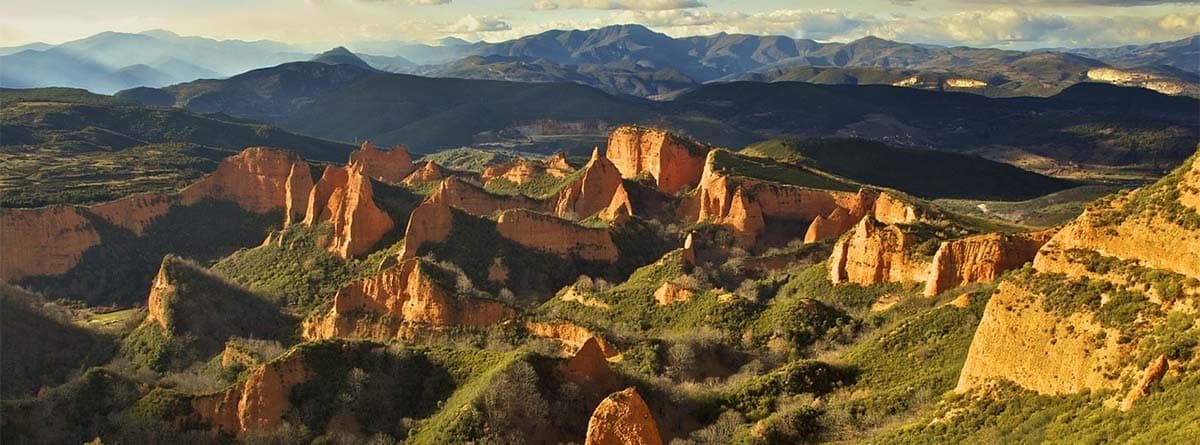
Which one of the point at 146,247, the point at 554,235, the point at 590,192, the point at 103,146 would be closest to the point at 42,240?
the point at 146,247

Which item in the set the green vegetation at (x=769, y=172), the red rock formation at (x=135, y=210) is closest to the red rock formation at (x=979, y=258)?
the green vegetation at (x=769, y=172)

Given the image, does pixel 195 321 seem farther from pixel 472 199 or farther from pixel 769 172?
pixel 769 172

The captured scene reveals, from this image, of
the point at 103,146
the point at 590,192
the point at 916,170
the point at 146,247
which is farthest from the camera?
the point at 916,170

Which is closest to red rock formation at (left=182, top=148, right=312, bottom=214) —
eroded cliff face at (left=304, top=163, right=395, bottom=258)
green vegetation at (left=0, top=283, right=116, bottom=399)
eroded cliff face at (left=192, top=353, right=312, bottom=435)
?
eroded cliff face at (left=304, top=163, right=395, bottom=258)

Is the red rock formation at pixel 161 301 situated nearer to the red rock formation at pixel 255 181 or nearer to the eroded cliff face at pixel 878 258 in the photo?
the red rock formation at pixel 255 181

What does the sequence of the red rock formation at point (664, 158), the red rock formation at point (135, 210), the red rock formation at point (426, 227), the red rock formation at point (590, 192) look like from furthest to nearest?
the red rock formation at point (664, 158) < the red rock formation at point (590, 192) < the red rock formation at point (135, 210) < the red rock formation at point (426, 227)

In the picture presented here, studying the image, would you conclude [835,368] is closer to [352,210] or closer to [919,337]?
[919,337]
